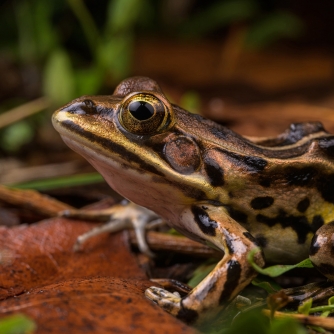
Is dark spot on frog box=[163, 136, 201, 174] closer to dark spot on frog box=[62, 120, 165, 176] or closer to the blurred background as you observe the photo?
dark spot on frog box=[62, 120, 165, 176]

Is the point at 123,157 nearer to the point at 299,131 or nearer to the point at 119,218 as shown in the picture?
the point at 119,218

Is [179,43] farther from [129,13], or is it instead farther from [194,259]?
[194,259]

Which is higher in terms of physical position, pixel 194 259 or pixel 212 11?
Answer: pixel 212 11

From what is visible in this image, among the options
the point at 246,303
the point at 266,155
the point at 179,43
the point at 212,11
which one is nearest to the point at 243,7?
the point at 212,11

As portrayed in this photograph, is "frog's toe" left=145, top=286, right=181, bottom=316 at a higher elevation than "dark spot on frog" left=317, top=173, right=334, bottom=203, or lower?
lower

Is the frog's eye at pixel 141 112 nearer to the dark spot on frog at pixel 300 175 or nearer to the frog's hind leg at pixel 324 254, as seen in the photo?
the dark spot on frog at pixel 300 175

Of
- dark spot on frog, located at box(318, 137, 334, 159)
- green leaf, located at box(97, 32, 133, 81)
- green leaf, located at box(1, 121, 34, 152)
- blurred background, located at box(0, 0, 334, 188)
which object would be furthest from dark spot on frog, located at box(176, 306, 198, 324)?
green leaf, located at box(97, 32, 133, 81)
